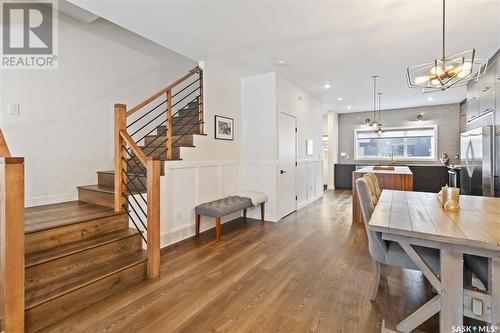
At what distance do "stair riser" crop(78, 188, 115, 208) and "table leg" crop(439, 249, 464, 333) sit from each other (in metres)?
3.27

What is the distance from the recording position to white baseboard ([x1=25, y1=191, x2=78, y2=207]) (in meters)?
3.21

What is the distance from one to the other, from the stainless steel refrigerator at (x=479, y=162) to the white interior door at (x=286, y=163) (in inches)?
120

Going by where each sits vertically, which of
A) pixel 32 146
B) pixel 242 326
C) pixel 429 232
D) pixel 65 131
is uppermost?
pixel 65 131

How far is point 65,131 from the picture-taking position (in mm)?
3543

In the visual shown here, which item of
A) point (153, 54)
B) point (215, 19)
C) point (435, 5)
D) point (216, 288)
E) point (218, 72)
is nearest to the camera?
point (216, 288)

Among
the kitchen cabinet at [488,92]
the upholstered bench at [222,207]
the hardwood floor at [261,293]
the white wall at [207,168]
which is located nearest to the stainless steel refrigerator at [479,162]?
the kitchen cabinet at [488,92]

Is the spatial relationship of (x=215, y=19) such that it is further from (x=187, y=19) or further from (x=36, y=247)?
(x=36, y=247)

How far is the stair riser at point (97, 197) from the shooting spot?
121 inches

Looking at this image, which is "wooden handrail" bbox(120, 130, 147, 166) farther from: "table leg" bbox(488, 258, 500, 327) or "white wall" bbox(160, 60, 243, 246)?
"table leg" bbox(488, 258, 500, 327)

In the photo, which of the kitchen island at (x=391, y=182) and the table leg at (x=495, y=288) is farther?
the kitchen island at (x=391, y=182)

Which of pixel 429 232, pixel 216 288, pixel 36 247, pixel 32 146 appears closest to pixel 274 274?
pixel 216 288

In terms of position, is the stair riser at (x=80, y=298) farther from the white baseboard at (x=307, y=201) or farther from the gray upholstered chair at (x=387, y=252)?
the white baseboard at (x=307, y=201)

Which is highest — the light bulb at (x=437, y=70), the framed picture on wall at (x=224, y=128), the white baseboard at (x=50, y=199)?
the light bulb at (x=437, y=70)

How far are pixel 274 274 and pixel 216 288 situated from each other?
0.63m
